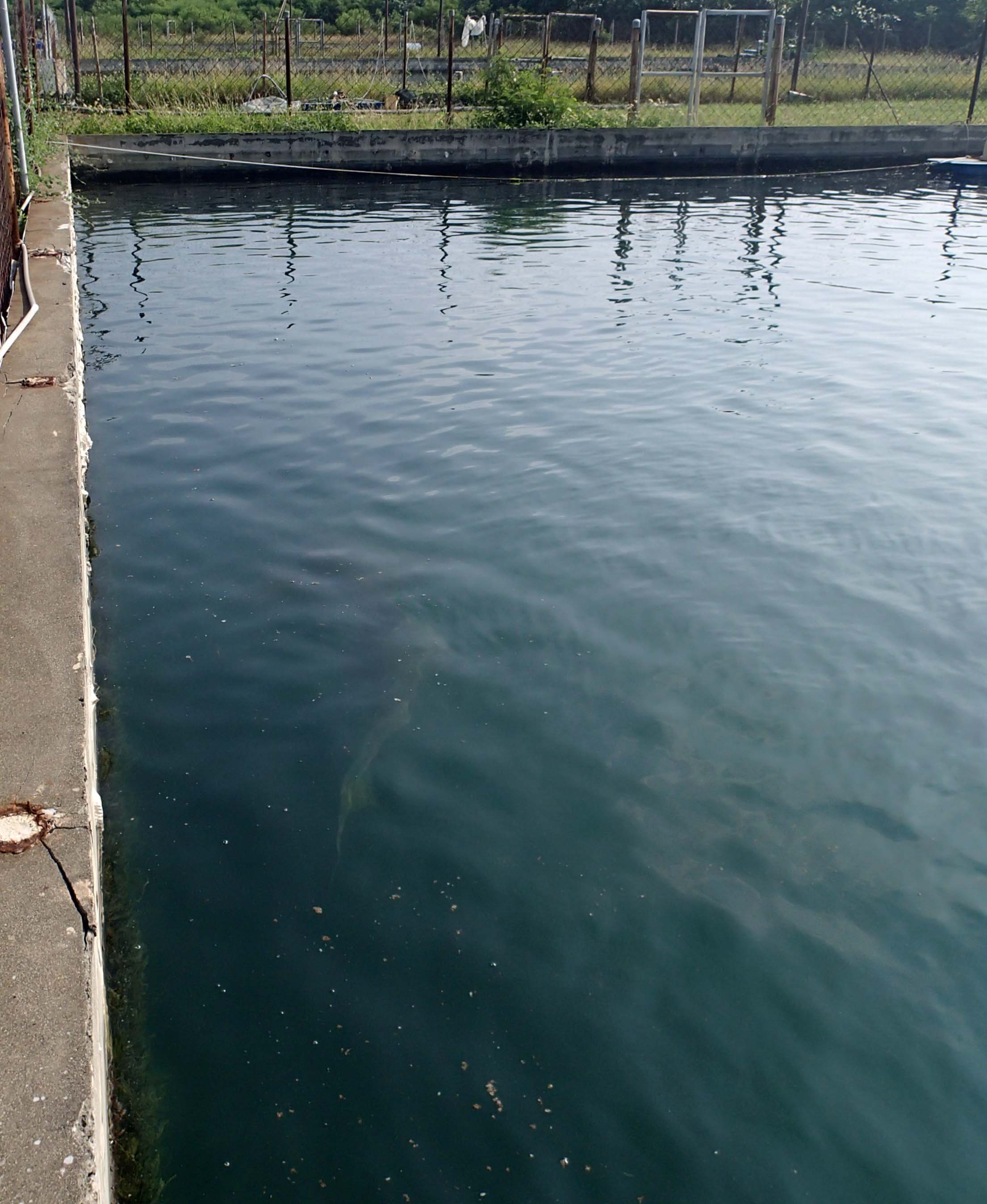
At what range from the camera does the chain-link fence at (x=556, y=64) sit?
25016mm

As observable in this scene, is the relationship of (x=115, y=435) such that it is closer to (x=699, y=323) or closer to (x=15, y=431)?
(x=15, y=431)

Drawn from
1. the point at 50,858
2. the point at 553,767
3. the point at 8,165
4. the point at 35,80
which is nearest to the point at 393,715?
the point at 553,767

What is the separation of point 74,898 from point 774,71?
25.9m

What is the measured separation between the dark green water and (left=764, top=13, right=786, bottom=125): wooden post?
1705cm

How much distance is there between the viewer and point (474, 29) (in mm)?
43812

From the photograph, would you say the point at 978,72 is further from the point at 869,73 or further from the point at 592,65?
the point at 592,65

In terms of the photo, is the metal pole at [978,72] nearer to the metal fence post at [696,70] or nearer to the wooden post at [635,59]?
the metal fence post at [696,70]

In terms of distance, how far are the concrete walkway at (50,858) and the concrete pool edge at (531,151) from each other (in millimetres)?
17189

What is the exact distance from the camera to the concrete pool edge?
21031 millimetres

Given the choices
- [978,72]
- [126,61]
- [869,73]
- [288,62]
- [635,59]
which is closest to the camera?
[126,61]

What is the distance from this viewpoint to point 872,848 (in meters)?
3.80

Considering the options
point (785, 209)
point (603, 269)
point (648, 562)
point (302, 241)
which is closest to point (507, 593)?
point (648, 562)

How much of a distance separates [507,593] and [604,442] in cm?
259

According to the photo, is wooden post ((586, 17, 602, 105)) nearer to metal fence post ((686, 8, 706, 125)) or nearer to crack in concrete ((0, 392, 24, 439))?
metal fence post ((686, 8, 706, 125))
